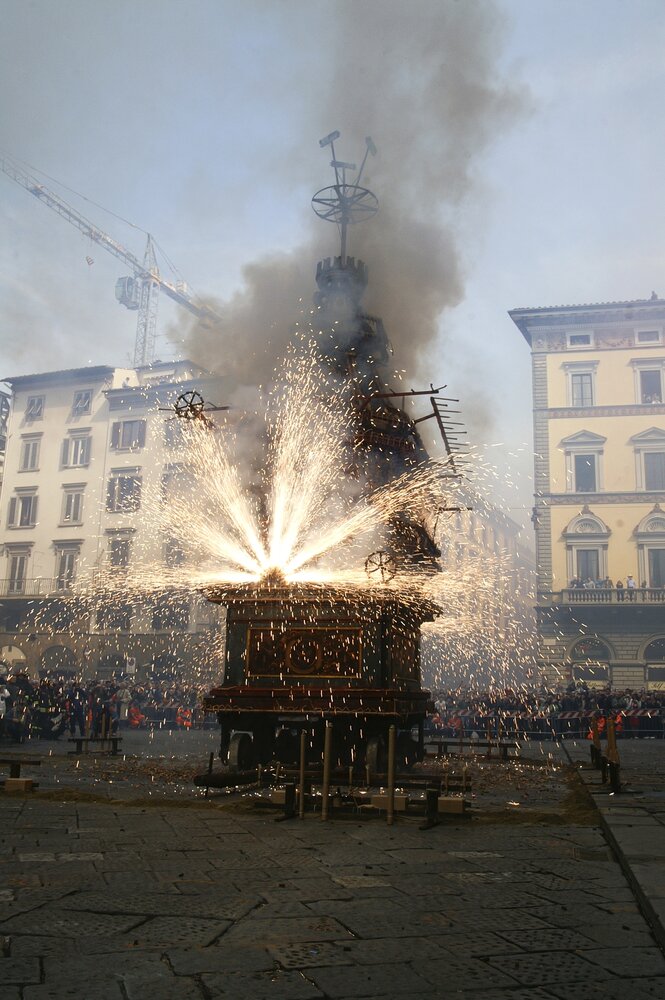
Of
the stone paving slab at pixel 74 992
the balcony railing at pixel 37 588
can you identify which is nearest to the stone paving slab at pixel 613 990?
the stone paving slab at pixel 74 992

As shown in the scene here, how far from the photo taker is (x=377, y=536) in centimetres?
1450

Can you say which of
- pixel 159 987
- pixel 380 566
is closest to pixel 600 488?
pixel 380 566

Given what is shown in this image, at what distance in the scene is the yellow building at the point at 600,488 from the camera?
1689 inches

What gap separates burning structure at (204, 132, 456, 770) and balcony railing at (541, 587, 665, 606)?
2732cm

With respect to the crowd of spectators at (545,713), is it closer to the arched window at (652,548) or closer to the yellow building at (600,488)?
the yellow building at (600,488)

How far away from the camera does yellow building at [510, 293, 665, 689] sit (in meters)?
42.9

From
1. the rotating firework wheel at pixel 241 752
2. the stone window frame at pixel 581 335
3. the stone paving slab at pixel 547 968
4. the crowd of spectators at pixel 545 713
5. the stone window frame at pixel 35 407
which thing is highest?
the stone window frame at pixel 581 335

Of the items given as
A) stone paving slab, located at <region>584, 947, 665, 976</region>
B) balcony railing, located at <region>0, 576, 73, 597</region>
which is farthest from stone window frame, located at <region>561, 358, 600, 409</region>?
stone paving slab, located at <region>584, 947, 665, 976</region>

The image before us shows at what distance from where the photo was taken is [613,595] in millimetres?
43188

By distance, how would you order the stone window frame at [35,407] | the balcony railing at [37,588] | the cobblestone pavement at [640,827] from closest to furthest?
the cobblestone pavement at [640,827] → the balcony railing at [37,588] → the stone window frame at [35,407]

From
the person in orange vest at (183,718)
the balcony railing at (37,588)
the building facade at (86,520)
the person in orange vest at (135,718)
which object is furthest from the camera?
the balcony railing at (37,588)

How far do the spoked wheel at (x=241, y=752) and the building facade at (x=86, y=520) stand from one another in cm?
2779

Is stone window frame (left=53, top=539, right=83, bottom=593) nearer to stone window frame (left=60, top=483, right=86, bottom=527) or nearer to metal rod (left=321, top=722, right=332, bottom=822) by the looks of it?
stone window frame (left=60, top=483, right=86, bottom=527)

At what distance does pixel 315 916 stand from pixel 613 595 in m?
40.3
